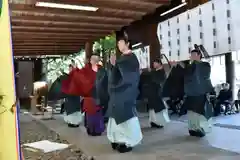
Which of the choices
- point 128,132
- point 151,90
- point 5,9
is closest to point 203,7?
point 151,90

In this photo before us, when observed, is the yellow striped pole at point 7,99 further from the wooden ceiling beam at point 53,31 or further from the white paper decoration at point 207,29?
the wooden ceiling beam at point 53,31

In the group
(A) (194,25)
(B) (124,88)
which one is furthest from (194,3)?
(B) (124,88)

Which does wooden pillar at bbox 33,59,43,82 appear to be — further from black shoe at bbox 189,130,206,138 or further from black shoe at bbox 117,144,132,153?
black shoe at bbox 117,144,132,153

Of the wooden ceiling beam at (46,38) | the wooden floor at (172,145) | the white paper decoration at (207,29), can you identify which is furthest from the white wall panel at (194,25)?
the wooden ceiling beam at (46,38)

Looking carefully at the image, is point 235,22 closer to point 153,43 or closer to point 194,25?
point 194,25

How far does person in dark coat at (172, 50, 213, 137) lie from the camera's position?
451cm

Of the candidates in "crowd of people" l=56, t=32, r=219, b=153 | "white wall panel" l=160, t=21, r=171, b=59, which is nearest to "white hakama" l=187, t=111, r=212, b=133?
"crowd of people" l=56, t=32, r=219, b=153

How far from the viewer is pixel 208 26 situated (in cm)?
673

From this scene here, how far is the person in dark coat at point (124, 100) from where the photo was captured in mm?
3627

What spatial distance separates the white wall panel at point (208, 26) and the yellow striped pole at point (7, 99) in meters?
5.75

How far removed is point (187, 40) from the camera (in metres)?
7.20

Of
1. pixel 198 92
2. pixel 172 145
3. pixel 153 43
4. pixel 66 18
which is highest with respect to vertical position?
pixel 66 18

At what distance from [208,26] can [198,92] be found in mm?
2755

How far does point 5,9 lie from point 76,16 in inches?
206
